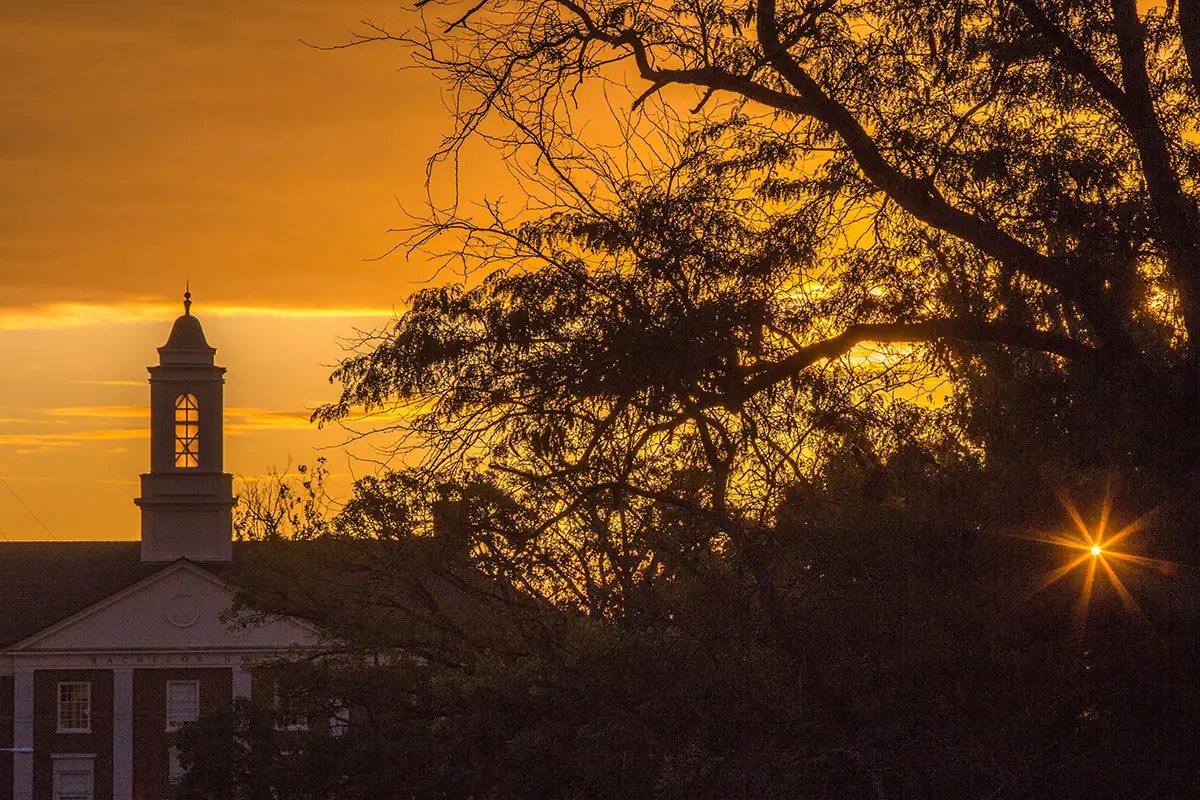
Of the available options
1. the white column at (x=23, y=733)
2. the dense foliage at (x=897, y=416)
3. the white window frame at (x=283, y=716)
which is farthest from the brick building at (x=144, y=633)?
the dense foliage at (x=897, y=416)

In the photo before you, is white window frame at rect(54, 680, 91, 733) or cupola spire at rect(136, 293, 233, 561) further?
cupola spire at rect(136, 293, 233, 561)

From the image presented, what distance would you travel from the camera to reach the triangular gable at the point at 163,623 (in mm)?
55219

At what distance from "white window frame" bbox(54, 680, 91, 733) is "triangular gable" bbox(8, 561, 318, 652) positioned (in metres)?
1.05

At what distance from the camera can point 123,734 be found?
177 ft

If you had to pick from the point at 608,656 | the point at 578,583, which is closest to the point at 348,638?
the point at 578,583

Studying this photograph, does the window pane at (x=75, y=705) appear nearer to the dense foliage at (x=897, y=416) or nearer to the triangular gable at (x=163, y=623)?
the triangular gable at (x=163, y=623)

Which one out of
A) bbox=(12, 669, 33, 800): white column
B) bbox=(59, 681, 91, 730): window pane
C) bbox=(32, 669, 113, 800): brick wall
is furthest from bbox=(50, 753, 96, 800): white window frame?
bbox=(59, 681, 91, 730): window pane

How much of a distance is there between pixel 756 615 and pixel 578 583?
6638 mm

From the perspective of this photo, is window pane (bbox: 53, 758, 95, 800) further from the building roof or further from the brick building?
the building roof

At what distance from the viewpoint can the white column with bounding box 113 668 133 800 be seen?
53.5 m

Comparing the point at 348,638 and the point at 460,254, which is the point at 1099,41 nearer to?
the point at 460,254

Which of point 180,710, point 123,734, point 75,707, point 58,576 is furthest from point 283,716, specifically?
point 58,576

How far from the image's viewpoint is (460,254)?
55.7 feet

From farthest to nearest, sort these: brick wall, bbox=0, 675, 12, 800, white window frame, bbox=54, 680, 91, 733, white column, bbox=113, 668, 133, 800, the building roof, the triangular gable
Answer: the building roof
the triangular gable
white window frame, bbox=54, 680, 91, 733
white column, bbox=113, 668, 133, 800
brick wall, bbox=0, 675, 12, 800
